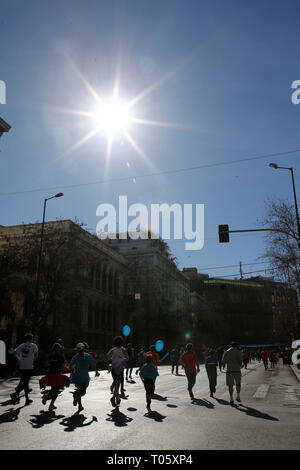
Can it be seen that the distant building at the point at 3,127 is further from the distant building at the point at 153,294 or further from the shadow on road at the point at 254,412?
the distant building at the point at 153,294

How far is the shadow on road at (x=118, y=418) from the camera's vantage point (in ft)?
25.3

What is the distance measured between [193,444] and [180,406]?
15.7ft

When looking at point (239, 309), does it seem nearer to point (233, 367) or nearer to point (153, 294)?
point (153, 294)

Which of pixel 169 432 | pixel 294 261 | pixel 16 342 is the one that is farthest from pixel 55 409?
pixel 16 342

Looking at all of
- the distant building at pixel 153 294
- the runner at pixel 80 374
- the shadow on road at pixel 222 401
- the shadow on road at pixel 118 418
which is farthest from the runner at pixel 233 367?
the distant building at pixel 153 294

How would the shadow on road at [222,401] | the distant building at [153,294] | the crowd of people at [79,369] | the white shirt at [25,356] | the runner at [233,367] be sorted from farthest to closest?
the distant building at [153,294] → the runner at [233,367] → the shadow on road at [222,401] → the white shirt at [25,356] → the crowd of people at [79,369]

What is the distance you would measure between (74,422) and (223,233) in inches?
433

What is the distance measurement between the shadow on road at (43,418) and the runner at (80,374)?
59cm

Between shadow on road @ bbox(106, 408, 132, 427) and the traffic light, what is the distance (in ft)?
30.7

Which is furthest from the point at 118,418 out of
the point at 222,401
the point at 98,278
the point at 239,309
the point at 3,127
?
the point at 239,309

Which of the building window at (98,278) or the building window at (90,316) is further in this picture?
the building window at (98,278)

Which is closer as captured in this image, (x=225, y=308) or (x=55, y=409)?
(x=55, y=409)
